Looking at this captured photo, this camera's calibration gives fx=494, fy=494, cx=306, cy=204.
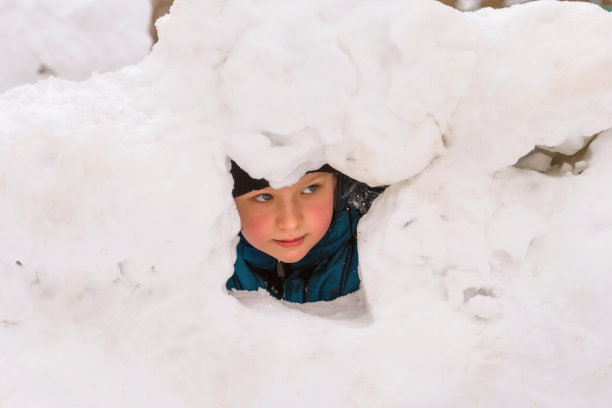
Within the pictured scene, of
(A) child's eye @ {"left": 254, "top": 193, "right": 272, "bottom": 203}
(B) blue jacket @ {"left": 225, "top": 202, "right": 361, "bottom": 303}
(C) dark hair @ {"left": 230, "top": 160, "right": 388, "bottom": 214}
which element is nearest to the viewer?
(A) child's eye @ {"left": 254, "top": 193, "right": 272, "bottom": 203}

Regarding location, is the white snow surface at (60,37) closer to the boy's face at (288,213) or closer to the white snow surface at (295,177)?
the white snow surface at (295,177)

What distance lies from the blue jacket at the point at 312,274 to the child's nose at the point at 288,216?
41 cm

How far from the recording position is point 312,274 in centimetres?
143

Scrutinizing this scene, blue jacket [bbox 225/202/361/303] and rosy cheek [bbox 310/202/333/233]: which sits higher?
rosy cheek [bbox 310/202/333/233]

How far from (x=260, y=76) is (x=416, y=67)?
0.22 m

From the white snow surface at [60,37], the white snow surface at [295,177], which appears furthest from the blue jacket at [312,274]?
the white snow surface at [60,37]

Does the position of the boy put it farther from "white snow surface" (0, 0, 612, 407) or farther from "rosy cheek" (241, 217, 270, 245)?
"white snow surface" (0, 0, 612, 407)

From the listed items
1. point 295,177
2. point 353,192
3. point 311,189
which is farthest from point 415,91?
point 353,192

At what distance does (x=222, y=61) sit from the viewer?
735mm

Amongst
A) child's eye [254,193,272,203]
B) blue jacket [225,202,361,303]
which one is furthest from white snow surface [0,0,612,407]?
blue jacket [225,202,361,303]

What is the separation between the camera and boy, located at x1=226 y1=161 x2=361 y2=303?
0.98m

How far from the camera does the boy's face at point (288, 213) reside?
0.98 meters

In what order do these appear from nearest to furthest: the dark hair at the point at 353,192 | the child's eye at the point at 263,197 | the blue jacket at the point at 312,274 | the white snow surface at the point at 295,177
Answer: the white snow surface at the point at 295,177
the child's eye at the point at 263,197
the dark hair at the point at 353,192
the blue jacket at the point at 312,274

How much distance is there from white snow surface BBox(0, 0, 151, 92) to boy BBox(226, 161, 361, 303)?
0.29 meters
